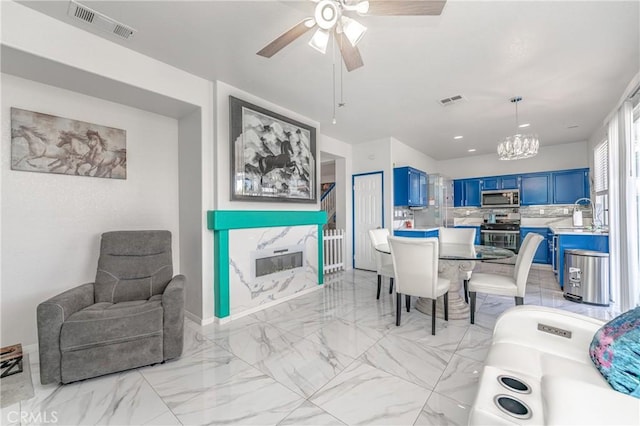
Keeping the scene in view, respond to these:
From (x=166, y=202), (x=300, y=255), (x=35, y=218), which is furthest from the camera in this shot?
(x=300, y=255)

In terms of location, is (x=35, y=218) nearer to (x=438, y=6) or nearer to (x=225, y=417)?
(x=225, y=417)

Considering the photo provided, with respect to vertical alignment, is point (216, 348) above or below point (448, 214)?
below

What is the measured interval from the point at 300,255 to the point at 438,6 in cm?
314

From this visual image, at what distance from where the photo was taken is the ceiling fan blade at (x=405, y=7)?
142 centimetres

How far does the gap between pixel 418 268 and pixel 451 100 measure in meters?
2.41

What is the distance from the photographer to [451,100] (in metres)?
3.41

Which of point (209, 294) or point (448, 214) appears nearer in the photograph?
point (209, 294)

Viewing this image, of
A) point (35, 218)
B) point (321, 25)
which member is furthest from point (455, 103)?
point (35, 218)

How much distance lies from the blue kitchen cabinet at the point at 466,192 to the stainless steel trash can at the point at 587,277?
320 centimetres

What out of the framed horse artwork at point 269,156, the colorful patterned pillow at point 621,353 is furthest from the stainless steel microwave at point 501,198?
the colorful patterned pillow at point 621,353

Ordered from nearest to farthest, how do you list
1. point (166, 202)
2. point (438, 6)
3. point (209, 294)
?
point (438, 6) < point (209, 294) < point (166, 202)

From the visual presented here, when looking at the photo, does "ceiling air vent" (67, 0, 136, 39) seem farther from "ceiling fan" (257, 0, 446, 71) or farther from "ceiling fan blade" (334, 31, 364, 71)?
"ceiling fan blade" (334, 31, 364, 71)

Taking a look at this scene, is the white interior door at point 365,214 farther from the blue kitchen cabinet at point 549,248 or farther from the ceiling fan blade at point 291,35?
the ceiling fan blade at point 291,35

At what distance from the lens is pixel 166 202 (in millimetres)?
3090
